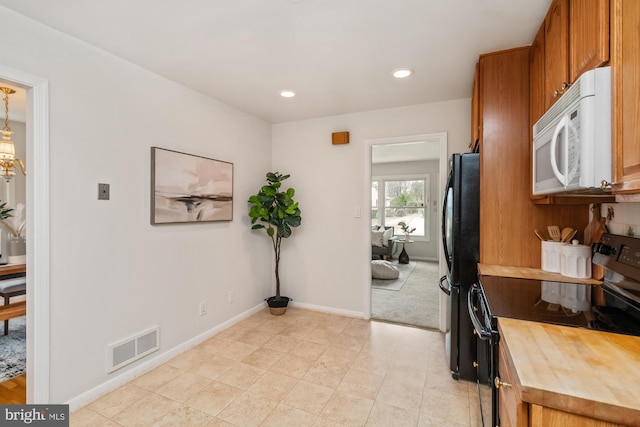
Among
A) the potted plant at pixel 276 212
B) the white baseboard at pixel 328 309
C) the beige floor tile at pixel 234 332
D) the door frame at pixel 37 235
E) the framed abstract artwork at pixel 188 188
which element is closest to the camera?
the door frame at pixel 37 235

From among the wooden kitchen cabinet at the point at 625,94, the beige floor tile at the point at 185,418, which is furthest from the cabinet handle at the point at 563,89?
the beige floor tile at the point at 185,418

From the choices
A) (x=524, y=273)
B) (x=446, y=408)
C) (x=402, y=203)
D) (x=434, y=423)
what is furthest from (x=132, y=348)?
(x=402, y=203)

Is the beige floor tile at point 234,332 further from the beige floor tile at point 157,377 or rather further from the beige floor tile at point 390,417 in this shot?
the beige floor tile at point 390,417

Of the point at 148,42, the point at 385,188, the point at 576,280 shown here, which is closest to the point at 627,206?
the point at 576,280

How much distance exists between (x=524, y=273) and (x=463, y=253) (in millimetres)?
395

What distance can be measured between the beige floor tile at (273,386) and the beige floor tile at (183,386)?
0.38 meters

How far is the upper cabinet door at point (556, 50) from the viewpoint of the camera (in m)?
1.36

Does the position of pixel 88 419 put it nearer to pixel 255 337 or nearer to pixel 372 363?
pixel 255 337

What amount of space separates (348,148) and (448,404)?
2587 millimetres

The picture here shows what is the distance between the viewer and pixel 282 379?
7.32 feet

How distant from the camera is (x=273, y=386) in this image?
2145mm

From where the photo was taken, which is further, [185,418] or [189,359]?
[189,359]

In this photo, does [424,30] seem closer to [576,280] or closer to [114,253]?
[576,280]

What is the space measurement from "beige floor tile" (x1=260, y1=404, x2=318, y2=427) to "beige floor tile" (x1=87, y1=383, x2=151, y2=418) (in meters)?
0.91
